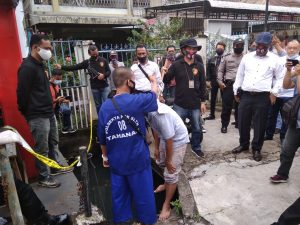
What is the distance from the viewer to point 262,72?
4348mm

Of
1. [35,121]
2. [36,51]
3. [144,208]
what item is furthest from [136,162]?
[36,51]

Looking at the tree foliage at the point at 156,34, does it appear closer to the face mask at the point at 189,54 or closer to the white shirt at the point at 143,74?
the white shirt at the point at 143,74

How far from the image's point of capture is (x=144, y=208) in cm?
317

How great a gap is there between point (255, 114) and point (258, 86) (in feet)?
1.55

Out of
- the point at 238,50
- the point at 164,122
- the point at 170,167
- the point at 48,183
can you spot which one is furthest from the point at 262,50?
the point at 48,183

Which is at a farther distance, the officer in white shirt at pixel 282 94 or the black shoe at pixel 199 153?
the black shoe at pixel 199 153

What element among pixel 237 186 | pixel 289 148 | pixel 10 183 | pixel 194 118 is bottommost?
pixel 237 186

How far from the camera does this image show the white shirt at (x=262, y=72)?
434cm

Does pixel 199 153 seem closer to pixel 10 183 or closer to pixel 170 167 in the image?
pixel 170 167

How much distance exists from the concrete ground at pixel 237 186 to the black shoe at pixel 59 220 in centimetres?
159

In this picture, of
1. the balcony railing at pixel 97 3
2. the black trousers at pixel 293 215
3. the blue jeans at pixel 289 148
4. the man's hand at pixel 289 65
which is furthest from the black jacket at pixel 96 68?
the balcony railing at pixel 97 3

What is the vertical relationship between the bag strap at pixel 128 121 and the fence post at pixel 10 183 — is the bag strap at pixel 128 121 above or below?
above

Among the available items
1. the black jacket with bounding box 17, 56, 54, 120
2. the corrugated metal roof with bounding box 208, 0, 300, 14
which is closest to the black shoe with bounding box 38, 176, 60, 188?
the black jacket with bounding box 17, 56, 54, 120

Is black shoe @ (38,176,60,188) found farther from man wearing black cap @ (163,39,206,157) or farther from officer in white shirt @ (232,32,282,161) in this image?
officer in white shirt @ (232,32,282,161)
